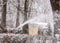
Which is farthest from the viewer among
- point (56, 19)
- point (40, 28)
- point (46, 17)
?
point (56, 19)

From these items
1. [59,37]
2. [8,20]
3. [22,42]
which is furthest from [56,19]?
[22,42]

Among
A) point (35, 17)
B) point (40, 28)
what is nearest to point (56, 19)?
point (35, 17)

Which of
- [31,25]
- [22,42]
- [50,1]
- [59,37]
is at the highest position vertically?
[50,1]

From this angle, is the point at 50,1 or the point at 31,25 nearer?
the point at 31,25

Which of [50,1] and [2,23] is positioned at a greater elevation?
[50,1]

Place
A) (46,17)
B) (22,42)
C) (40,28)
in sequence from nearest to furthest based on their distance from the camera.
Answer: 1. (22,42)
2. (40,28)
3. (46,17)

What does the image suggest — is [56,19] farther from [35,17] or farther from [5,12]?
[5,12]

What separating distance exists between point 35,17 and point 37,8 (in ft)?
0.67

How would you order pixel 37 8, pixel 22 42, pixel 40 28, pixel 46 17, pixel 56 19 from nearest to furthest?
1. pixel 22 42
2. pixel 40 28
3. pixel 46 17
4. pixel 37 8
5. pixel 56 19

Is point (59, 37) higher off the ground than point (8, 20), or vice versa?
point (8, 20)

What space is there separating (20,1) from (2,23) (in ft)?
1.27

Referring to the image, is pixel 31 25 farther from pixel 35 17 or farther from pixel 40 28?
pixel 35 17

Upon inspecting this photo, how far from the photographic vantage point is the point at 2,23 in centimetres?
248

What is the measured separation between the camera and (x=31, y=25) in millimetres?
1913
